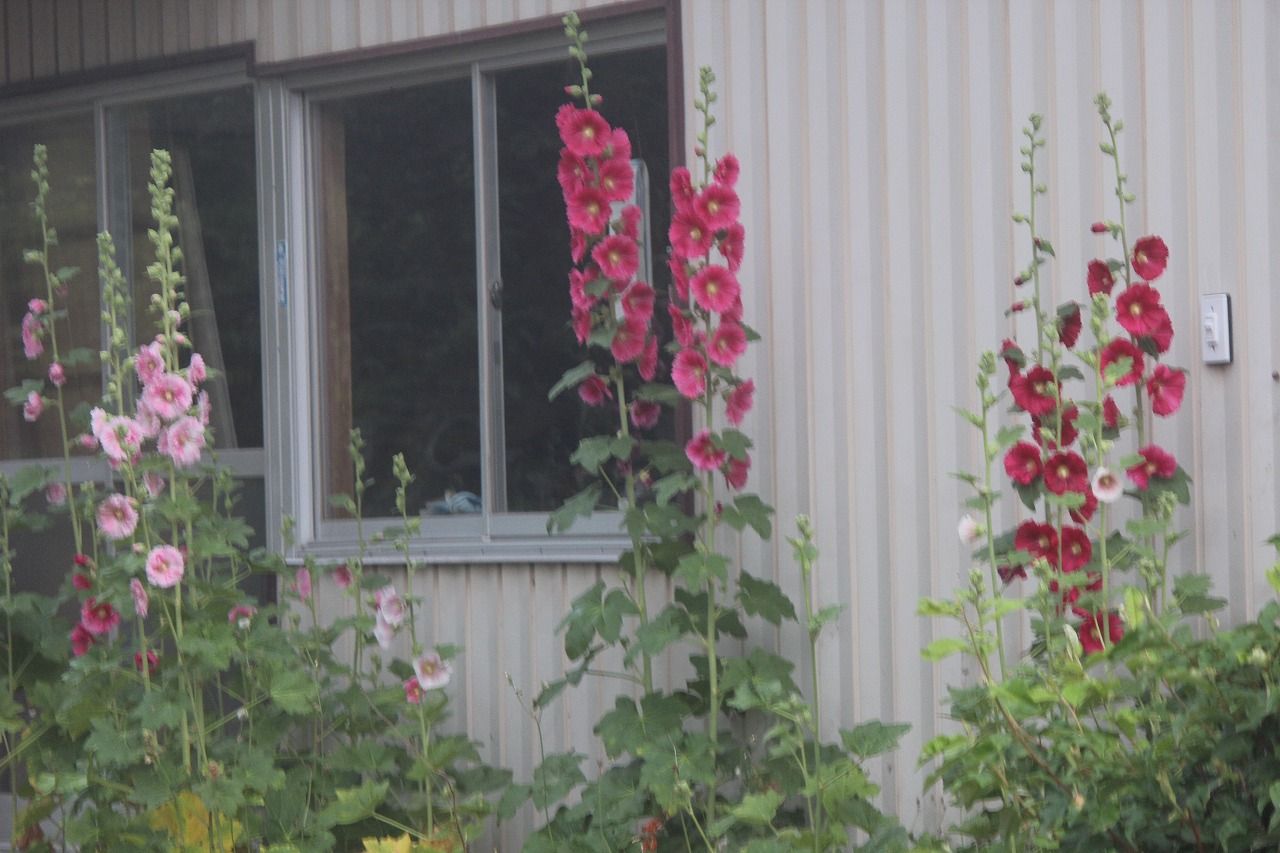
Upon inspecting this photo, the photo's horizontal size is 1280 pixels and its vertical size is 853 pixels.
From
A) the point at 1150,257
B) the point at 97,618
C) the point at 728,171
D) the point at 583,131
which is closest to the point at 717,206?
the point at 728,171

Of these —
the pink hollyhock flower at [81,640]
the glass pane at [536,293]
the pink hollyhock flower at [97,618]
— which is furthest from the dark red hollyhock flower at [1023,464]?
the pink hollyhock flower at [81,640]

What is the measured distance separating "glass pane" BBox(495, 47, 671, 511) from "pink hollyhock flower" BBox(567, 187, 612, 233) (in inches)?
29.8

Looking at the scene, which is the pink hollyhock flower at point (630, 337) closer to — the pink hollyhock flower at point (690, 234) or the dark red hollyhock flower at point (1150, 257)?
the pink hollyhock flower at point (690, 234)

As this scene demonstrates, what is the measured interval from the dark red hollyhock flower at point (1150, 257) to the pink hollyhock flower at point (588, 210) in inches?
43.5

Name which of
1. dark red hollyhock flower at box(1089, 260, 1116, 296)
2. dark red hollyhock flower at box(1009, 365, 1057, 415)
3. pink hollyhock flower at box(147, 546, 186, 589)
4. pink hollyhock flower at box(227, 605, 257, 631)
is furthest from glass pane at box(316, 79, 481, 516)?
dark red hollyhock flower at box(1089, 260, 1116, 296)

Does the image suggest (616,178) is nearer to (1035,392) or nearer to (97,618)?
(1035,392)

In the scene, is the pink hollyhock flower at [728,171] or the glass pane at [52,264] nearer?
the pink hollyhock flower at [728,171]

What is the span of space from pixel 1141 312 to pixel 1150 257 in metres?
0.11

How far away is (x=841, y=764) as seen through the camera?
336 centimetres

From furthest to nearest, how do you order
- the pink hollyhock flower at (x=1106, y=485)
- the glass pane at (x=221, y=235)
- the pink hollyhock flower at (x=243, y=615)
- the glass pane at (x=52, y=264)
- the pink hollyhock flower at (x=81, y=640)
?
the glass pane at (x=52, y=264) → the glass pane at (x=221, y=235) → the pink hollyhock flower at (x=81, y=640) → the pink hollyhock flower at (x=243, y=615) → the pink hollyhock flower at (x=1106, y=485)

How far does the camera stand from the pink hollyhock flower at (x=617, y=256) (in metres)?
3.65

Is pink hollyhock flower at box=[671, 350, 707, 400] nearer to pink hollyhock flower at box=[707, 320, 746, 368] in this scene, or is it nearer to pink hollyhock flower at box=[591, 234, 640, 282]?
pink hollyhock flower at box=[707, 320, 746, 368]

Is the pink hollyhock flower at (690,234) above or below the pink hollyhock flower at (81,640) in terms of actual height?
above

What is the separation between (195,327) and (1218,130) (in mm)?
3013
